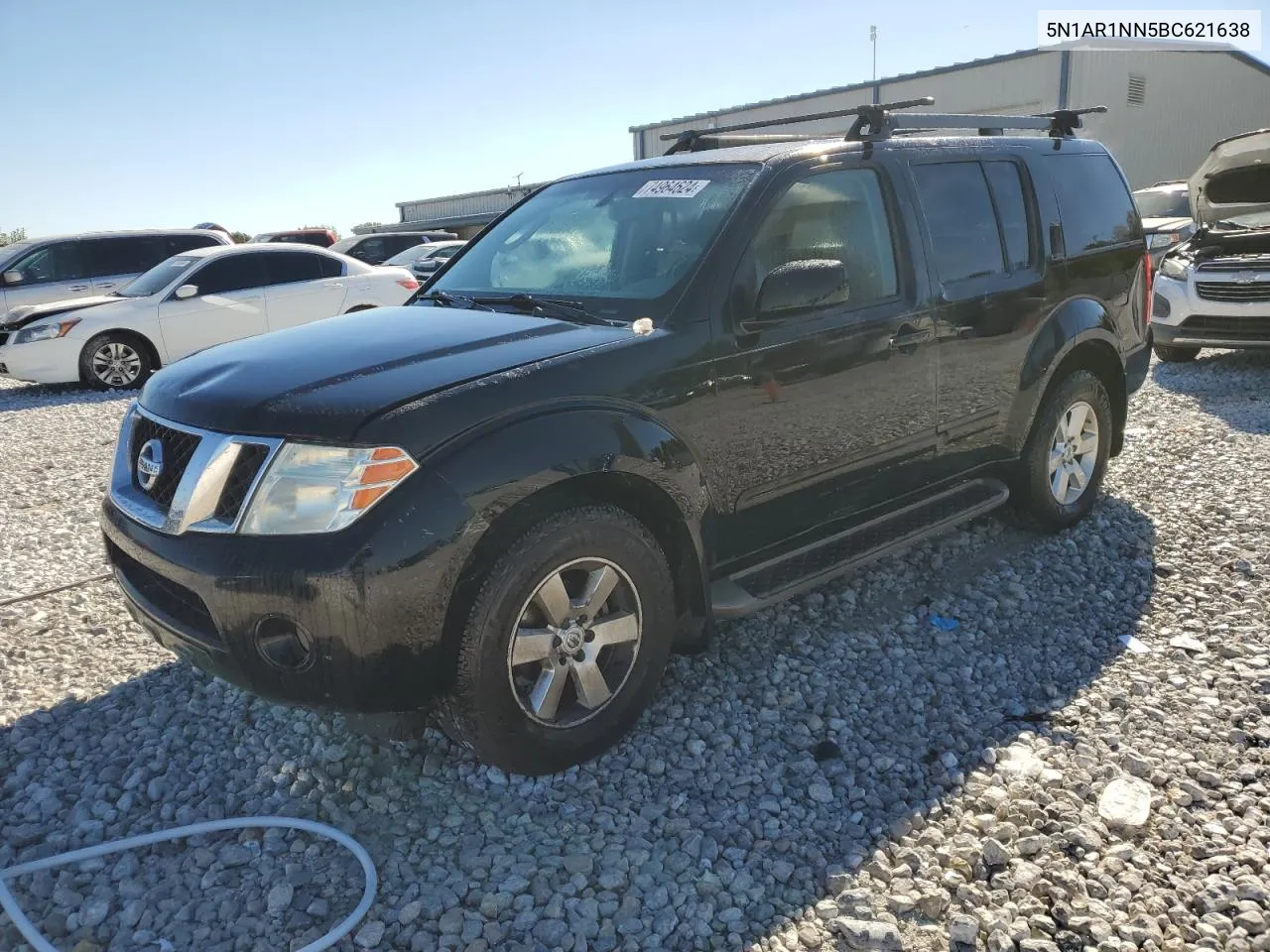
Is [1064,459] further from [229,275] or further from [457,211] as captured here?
[457,211]

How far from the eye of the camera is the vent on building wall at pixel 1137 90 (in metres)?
27.4

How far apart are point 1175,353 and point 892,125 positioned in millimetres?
7701

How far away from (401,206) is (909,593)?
159 ft

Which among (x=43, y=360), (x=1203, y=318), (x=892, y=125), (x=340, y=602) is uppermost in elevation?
(x=892, y=125)

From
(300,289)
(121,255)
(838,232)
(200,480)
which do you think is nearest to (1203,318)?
(838,232)

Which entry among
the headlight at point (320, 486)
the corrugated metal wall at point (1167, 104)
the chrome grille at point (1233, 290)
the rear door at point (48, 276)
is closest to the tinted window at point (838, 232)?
the headlight at point (320, 486)

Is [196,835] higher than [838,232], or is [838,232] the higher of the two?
[838,232]

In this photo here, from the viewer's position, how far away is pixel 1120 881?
98.9 inches

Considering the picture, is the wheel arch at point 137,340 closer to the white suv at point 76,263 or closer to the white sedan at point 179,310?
the white sedan at point 179,310

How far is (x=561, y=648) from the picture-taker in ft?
9.64

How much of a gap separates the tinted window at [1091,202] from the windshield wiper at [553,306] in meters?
2.67

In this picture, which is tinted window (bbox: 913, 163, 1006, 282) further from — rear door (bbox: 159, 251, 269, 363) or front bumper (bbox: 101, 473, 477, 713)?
rear door (bbox: 159, 251, 269, 363)

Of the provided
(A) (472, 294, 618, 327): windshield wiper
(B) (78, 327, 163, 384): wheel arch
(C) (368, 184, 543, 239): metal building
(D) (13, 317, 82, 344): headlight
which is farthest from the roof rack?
(C) (368, 184, 543, 239): metal building

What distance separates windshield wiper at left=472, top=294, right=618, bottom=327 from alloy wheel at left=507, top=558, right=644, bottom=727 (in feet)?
2.93
